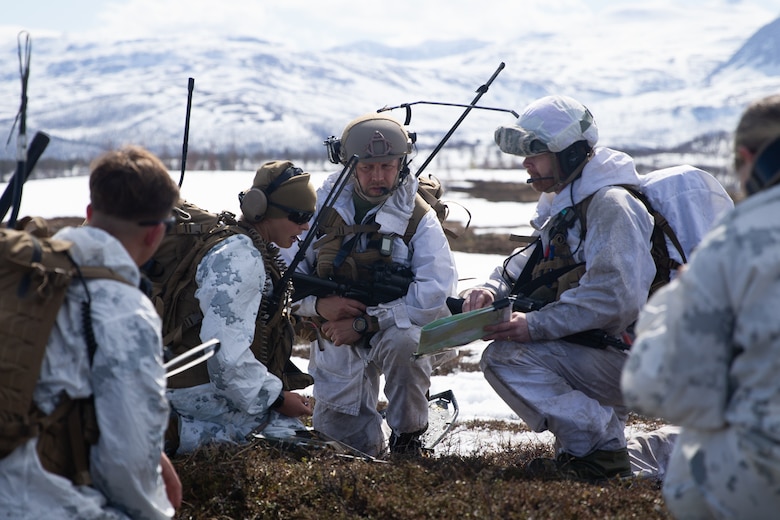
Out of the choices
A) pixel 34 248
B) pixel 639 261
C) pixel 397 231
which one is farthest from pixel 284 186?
pixel 34 248

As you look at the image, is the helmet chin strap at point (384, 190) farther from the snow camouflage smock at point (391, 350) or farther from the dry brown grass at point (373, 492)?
the dry brown grass at point (373, 492)

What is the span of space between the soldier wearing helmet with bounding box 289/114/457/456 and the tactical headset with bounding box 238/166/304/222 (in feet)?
4.26

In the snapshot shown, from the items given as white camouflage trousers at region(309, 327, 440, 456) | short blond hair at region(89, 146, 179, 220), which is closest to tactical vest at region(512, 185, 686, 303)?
white camouflage trousers at region(309, 327, 440, 456)

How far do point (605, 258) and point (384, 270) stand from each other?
1963 mm

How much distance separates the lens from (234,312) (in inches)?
211

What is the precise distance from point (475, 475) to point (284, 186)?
7.33 feet

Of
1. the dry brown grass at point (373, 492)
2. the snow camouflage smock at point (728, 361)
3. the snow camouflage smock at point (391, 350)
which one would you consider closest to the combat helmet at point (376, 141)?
the snow camouflage smock at point (391, 350)

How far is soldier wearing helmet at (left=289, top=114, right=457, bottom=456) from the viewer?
23.6ft

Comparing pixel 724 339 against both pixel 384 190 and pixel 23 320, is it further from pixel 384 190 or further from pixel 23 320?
pixel 384 190

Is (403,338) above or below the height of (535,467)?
above

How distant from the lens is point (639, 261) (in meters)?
6.05

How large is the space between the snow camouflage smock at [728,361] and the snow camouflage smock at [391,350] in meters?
4.11

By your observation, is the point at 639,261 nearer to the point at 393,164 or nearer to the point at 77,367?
the point at 393,164

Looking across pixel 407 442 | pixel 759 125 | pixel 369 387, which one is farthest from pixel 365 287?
pixel 759 125
